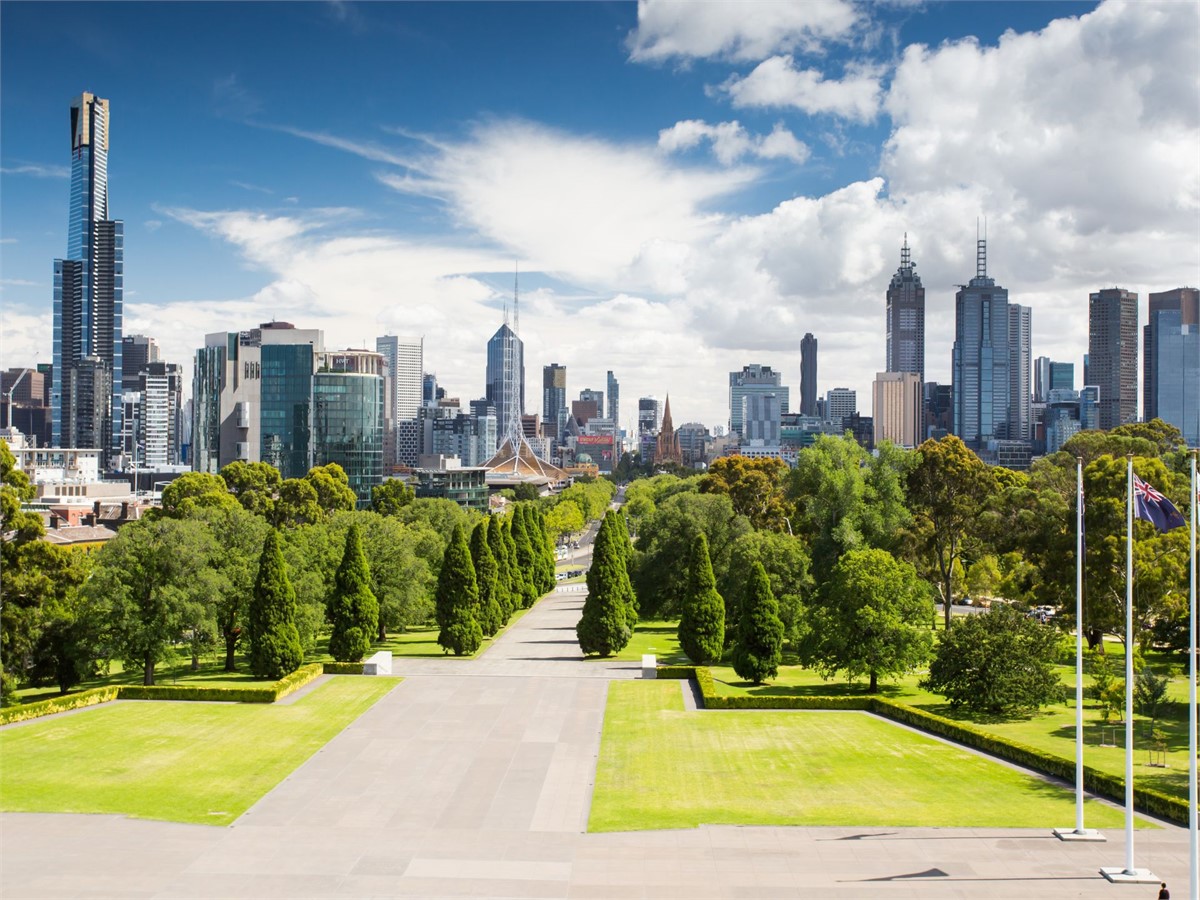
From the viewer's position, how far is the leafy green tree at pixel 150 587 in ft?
136

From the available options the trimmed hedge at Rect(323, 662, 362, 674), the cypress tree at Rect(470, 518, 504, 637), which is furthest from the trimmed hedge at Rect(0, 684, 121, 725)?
the cypress tree at Rect(470, 518, 504, 637)

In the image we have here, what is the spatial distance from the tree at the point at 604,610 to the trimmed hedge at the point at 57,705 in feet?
68.0

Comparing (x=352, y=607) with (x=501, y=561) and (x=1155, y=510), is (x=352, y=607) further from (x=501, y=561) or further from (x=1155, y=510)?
(x=1155, y=510)

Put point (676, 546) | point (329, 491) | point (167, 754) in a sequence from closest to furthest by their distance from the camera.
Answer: point (167, 754) < point (676, 546) < point (329, 491)

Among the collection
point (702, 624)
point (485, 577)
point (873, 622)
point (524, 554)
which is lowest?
point (702, 624)

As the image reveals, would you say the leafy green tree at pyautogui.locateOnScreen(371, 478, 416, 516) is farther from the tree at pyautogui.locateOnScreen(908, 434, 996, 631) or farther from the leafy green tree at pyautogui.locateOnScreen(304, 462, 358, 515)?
the tree at pyautogui.locateOnScreen(908, 434, 996, 631)

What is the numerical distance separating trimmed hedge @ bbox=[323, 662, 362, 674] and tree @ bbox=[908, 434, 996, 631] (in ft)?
102

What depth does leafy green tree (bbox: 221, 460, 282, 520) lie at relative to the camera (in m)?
81.7

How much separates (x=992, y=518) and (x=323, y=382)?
8970 cm

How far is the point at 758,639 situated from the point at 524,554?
98.8ft

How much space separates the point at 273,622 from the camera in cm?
4284

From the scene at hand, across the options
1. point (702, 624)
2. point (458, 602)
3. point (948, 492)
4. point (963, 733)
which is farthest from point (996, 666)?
point (458, 602)

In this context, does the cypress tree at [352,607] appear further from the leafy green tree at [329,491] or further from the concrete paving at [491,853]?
the leafy green tree at [329,491]

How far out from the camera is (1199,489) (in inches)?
821
